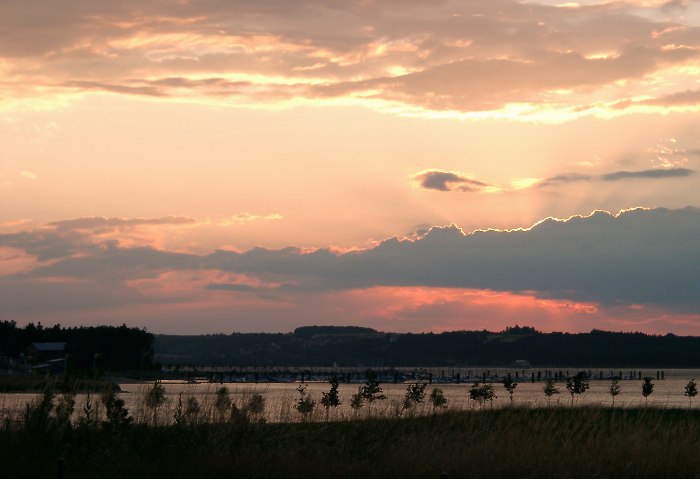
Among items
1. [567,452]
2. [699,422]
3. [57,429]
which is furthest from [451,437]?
[699,422]

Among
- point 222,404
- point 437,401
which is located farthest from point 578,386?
point 222,404

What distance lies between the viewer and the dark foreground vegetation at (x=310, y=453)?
2433cm

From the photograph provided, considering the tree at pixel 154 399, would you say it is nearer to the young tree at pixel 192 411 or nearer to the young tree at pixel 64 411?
the young tree at pixel 192 411

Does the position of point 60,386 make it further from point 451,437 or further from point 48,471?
point 451,437

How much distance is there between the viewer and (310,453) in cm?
2608

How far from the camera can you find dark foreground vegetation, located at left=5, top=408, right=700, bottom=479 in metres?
24.3

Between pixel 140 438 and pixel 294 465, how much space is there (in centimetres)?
482

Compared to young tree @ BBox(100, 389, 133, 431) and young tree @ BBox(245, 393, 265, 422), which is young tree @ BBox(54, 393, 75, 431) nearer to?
young tree @ BBox(100, 389, 133, 431)

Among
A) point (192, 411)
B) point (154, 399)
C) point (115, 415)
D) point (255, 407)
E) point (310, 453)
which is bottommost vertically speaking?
point (310, 453)

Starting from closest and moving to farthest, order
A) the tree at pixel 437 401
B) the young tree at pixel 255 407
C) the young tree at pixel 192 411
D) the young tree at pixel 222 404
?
the young tree at pixel 192 411 → the young tree at pixel 222 404 → the young tree at pixel 255 407 → the tree at pixel 437 401

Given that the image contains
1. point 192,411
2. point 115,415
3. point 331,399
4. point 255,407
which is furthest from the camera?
point 331,399

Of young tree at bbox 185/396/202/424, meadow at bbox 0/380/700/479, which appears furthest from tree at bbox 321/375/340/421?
young tree at bbox 185/396/202/424

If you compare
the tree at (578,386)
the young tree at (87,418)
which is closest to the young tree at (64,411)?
the young tree at (87,418)

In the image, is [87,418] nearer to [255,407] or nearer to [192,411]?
[192,411]
